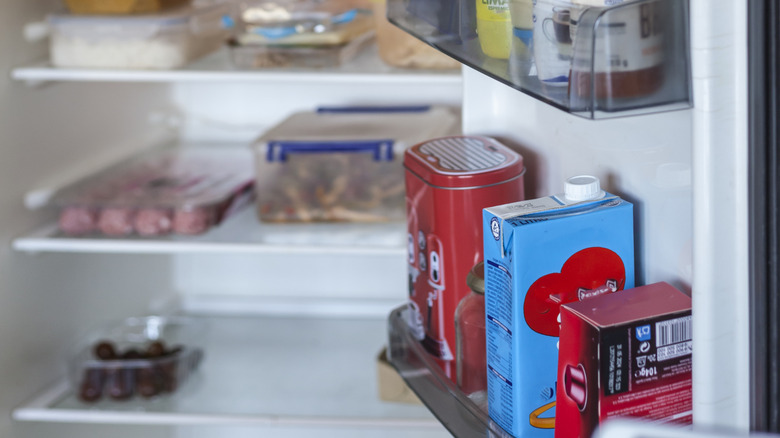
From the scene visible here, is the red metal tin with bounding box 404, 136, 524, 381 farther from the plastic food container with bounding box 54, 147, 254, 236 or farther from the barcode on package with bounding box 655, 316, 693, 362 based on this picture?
the plastic food container with bounding box 54, 147, 254, 236

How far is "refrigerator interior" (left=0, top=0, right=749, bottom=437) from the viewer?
545 millimetres

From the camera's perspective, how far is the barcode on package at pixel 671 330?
2.12ft

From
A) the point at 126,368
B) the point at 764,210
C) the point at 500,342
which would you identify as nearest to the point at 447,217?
the point at 500,342

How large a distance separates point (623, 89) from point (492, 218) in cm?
19

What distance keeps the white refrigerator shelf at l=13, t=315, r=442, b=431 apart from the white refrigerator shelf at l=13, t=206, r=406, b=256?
31cm

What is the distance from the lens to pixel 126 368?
167cm

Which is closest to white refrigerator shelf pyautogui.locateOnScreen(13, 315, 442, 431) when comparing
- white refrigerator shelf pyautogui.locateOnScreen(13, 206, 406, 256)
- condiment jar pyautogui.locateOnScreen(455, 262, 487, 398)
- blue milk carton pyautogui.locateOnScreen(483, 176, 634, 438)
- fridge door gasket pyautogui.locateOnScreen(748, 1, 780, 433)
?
white refrigerator shelf pyautogui.locateOnScreen(13, 206, 406, 256)

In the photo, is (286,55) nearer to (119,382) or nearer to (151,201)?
(151,201)

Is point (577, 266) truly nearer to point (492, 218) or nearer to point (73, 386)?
point (492, 218)

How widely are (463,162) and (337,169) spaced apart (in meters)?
0.71

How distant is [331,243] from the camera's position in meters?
1.58

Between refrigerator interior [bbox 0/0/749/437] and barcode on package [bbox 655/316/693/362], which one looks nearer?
refrigerator interior [bbox 0/0/749/437]

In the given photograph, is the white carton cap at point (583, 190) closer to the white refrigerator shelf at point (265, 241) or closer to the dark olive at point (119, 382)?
the white refrigerator shelf at point (265, 241)

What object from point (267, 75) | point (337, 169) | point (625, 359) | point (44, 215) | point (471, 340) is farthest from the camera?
point (44, 215)
